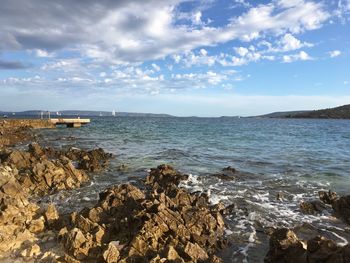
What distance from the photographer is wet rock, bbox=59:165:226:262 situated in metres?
8.77

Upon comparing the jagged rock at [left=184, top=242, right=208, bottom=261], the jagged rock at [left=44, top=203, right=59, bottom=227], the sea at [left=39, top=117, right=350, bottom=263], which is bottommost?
the sea at [left=39, top=117, right=350, bottom=263]

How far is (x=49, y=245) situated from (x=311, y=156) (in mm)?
28169

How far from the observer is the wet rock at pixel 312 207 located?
14743 millimetres

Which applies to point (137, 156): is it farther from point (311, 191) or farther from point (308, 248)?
point (308, 248)

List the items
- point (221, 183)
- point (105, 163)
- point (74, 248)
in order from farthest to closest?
point (105, 163) < point (221, 183) < point (74, 248)

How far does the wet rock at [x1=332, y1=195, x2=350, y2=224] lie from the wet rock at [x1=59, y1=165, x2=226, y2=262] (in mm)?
5098

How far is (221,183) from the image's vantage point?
19797 mm

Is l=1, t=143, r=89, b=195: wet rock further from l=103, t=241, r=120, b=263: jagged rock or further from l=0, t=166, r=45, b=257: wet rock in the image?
l=103, t=241, r=120, b=263: jagged rock

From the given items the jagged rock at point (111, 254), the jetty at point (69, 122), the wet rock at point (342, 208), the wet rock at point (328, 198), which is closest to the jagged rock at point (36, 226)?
the jagged rock at point (111, 254)

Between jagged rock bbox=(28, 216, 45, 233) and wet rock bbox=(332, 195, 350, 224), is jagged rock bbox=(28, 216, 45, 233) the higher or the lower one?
the higher one

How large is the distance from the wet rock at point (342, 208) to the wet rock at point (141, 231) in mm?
5098

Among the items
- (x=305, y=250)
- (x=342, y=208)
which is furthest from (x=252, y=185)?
(x=305, y=250)

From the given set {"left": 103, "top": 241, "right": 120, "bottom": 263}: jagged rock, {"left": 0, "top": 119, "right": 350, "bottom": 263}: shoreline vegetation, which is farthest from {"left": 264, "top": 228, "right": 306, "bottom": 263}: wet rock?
{"left": 103, "top": 241, "right": 120, "bottom": 263}: jagged rock

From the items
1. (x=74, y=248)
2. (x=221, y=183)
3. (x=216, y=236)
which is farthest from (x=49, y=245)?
(x=221, y=183)
